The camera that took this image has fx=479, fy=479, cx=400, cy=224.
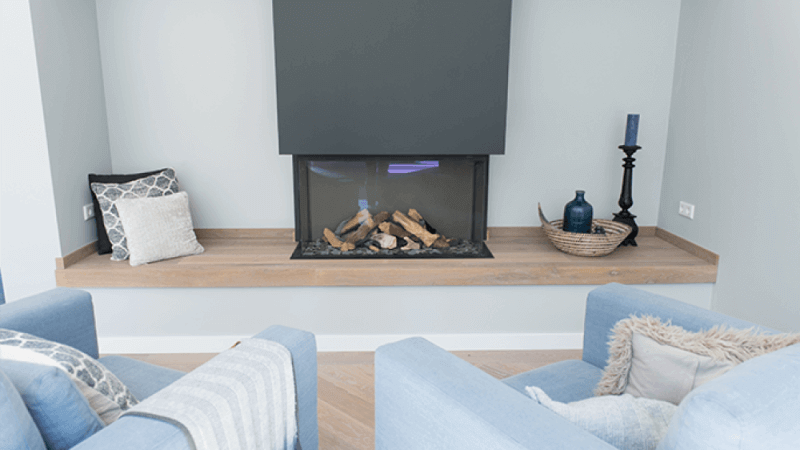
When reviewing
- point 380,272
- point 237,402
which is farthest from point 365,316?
point 237,402

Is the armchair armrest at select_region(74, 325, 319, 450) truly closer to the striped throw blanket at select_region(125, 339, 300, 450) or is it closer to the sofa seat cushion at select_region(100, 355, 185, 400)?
the striped throw blanket at select_region(125, 339, 300, 450)

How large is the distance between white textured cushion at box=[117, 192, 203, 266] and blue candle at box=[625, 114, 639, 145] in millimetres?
2727

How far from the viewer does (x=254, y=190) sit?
323 centimetres

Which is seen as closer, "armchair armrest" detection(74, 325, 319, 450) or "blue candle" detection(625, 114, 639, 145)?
"armchair armrest" detection(74, 325, 319, 450)

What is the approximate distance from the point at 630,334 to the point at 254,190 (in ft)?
8.50

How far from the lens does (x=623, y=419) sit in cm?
97

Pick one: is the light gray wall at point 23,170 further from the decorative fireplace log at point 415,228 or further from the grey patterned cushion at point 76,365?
the decorative fireplace log at point 415,228

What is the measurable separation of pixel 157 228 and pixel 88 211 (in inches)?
18.5

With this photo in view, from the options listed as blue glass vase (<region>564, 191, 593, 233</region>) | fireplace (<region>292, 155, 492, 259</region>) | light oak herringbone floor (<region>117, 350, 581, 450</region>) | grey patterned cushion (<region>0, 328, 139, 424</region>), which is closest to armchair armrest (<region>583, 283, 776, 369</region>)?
light oak herringbone floor (<region>117, 350, 581, 450</region>)

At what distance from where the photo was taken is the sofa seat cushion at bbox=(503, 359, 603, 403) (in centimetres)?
148

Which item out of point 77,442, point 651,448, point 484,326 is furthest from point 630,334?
point 484,326

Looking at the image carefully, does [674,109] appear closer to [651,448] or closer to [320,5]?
[320,5]

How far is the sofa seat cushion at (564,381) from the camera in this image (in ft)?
4.85

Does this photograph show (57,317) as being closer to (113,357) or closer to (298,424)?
(113,357)
